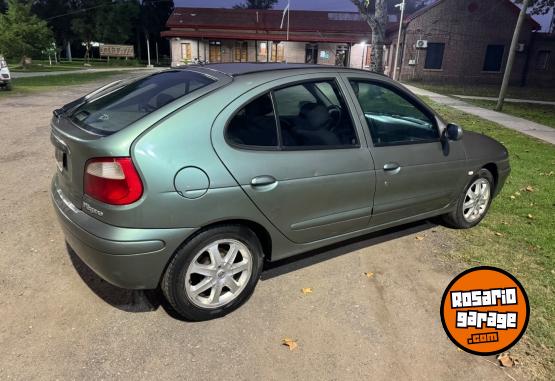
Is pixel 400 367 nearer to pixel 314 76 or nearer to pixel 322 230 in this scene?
pixel 322 230

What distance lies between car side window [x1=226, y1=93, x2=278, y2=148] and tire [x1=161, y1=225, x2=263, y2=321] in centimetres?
58

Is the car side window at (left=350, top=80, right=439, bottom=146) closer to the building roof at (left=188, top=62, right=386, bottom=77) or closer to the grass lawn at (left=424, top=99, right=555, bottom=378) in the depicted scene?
the building roof at (left=188, top=62, right=386, bottom=77)

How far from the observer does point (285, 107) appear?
3035 mm

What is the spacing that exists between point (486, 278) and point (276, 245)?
1.54 m

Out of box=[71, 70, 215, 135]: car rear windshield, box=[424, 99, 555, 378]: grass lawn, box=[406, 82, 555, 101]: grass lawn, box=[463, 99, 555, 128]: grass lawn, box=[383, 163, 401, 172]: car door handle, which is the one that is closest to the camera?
box=[71, 70, 215, 135]: car rear windshield

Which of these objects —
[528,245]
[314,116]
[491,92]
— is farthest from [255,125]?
[491,92]

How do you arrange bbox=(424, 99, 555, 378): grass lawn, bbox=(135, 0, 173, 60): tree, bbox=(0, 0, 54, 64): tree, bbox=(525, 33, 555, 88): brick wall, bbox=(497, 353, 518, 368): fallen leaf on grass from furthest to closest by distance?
bbox=(135, 0, 173, 60): tree → bbox=(525, 33, 555, 88): brick wall → bbox=(0, 0, 54, 64): tree → bbox=(424, 99, 555, 378): grass lawn → bbox=(497, 353, 518, 368): fallen leaf on grass

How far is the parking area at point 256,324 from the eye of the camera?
250cm

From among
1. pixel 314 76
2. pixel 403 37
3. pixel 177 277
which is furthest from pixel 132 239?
pixel 403 37

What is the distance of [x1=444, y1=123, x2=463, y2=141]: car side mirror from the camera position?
3.70 metres

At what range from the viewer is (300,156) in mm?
2949

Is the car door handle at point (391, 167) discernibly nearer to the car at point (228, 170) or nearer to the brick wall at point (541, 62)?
the car at point (228, 170)

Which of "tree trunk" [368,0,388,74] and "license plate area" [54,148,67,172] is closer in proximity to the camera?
"license plate area" [54,148,67,172]

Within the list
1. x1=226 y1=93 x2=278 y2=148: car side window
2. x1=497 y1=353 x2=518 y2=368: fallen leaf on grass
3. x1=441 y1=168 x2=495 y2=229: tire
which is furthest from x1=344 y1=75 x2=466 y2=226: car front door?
x1=497 y1=353 x2=518 y2=368: fallen leaf on grass
